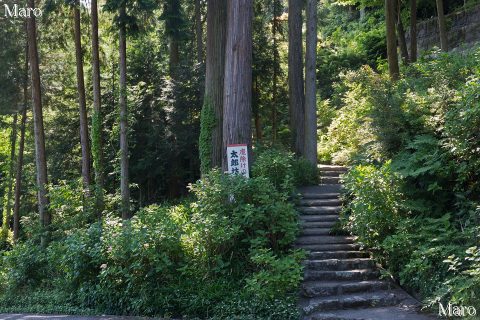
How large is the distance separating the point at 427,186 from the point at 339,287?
8.75ft

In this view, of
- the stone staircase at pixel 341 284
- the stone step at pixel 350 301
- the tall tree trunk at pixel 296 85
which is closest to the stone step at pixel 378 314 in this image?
the stone staircase at pixel 341 284

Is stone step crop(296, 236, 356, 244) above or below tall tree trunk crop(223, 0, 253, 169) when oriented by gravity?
below

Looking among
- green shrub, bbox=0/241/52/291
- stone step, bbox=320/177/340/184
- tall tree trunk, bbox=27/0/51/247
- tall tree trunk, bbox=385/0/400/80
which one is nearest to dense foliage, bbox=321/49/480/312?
stone step, bbox=320/177/340/184

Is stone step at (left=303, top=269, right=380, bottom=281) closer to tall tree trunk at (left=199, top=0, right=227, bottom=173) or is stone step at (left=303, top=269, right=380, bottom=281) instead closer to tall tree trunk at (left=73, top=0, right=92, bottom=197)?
tall tree trunk at (left=199, top=0, right=227, bottom=173)

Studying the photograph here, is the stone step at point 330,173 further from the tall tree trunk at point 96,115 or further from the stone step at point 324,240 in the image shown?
the tall tree trunk at point 96,115

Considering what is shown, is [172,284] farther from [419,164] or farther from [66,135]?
[66,135]

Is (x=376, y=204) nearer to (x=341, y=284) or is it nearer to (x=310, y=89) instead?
(x=341, y=284)

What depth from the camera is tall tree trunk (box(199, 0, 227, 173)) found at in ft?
47.9

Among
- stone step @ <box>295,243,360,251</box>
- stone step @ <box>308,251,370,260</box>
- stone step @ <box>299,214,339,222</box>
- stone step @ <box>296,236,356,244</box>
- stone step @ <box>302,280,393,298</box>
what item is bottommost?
stone step @ <box>302,280,393,298</box>

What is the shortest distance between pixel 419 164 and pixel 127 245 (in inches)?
231

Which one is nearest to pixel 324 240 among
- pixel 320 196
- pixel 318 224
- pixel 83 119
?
pixel 318 224

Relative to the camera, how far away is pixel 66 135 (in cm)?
2344

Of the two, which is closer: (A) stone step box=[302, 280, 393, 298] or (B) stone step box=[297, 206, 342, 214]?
(A) stone step box=[302, 280, 393, 298]

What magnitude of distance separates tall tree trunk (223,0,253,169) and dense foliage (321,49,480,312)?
2.97 metres
